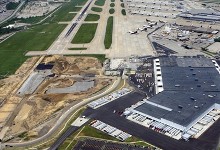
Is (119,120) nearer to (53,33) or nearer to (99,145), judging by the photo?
(99,145)

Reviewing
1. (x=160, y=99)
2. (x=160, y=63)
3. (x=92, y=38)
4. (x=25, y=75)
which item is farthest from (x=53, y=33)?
(x=160, y=99)

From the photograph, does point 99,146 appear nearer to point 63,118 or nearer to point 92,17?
point 63,118

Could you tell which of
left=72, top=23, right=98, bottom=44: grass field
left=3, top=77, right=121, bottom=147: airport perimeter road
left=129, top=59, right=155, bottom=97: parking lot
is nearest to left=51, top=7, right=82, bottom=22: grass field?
left=72, top=23, right=98, bottom=44: grass field

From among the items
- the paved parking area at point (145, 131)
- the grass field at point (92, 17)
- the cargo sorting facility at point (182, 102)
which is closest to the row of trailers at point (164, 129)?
the cargo sorting facility at point (182, 102)

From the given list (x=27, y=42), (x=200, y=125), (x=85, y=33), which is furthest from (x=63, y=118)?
(x=85, y=33)

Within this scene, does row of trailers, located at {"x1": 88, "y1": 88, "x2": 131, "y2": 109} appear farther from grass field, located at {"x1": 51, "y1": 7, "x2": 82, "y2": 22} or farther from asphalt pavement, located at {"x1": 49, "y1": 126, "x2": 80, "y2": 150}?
grass field, located at {"x1": 51, "y1": 7, "x2": 82, "y2": 22}

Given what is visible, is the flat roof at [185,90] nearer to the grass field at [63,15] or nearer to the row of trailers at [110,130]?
the row of trailers at [110,130]
